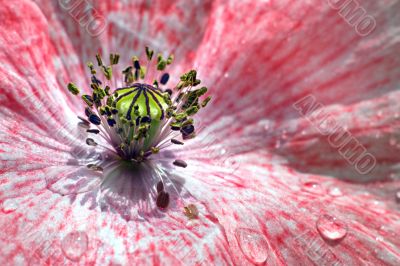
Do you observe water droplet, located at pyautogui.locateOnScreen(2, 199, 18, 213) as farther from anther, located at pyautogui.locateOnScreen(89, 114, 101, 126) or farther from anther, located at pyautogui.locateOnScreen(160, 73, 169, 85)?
anther, located at pyautogui.locateOnScreen(160, 73, 169, 85)

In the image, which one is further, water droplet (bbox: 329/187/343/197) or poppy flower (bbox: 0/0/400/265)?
water droplet (bbox: 329/187/343/197)

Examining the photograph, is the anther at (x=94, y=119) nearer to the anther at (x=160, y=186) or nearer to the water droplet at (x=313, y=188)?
the anther at (x=160, y=186)

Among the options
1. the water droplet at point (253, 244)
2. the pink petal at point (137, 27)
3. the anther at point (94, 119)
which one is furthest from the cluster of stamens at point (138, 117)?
the water droplet at point (253, 244)

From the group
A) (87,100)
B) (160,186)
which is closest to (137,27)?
(87,100)

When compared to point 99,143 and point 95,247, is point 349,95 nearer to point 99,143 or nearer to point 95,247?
point 99,143

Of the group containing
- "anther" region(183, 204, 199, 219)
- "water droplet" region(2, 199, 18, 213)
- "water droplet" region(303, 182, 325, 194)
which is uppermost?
"water droplet" region(303, 182, 325, 194)

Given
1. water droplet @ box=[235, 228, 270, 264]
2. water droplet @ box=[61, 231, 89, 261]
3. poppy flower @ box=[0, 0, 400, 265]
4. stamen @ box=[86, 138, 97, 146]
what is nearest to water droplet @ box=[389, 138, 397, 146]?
poppy flower @ box=[0, 0, 400, 265]

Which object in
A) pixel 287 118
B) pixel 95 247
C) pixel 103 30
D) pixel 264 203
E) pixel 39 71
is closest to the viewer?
pixel 95 247

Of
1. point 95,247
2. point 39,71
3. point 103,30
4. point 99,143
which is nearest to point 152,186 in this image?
point 99,143
